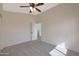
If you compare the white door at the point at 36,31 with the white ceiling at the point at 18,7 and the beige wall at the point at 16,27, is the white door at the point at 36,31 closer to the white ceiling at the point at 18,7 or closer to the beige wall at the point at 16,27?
the beige wall at the point at 16,27

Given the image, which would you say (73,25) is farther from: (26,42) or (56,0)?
(26,42)

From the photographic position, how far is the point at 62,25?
1206mm

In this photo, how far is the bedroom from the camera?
1.10m

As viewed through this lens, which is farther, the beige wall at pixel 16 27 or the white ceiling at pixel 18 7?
the beige wall at pixel 16 27

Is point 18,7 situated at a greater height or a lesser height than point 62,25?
greater

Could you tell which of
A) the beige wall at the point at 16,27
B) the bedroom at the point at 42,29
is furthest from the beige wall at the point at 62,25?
the beige wall at the point at 16,27

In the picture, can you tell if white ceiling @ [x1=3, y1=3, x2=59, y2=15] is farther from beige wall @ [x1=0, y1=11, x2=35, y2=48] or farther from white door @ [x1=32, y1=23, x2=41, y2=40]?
white door @ [x1=32, y1=23, x2=41, y2=40]

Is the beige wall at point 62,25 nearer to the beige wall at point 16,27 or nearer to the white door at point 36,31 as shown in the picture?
the white door at point 36,31

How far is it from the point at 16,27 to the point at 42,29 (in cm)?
41

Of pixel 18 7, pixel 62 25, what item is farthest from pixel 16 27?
pixel 62 25

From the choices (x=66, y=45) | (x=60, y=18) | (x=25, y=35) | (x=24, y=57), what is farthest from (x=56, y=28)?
(x=24, y=57)

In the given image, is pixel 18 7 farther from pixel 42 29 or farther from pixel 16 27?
pixel 42 29

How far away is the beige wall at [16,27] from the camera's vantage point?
1198 mm

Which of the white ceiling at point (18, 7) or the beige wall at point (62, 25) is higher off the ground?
the white ceiling at point (18, 7)
